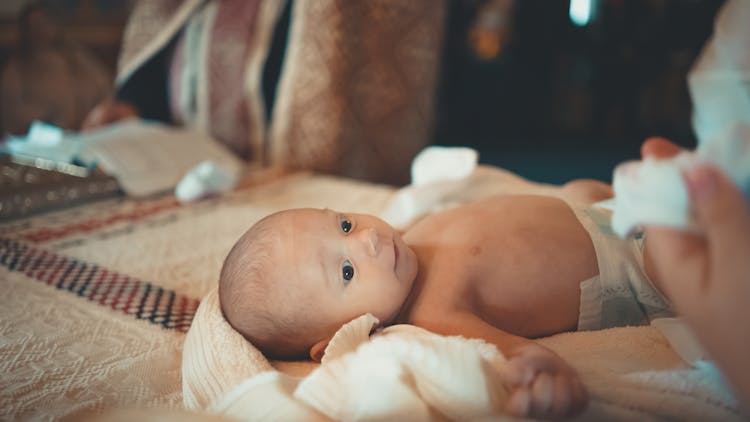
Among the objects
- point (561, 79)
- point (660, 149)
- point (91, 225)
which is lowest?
point (91, 225)

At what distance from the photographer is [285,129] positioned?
6.65ft

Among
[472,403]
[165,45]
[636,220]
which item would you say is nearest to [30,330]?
[472,403]

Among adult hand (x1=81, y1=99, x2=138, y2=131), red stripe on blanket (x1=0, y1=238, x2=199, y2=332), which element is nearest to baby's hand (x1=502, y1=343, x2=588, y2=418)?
red stripe on blanket (x1=0, y1=238, x2=199, y2=332)

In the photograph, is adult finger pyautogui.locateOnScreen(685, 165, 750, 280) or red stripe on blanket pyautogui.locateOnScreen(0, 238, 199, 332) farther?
red stripe on blanket pyautogui.locateOnScreen(0, 238, 199, 332)

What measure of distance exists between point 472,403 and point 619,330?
1.08 ft

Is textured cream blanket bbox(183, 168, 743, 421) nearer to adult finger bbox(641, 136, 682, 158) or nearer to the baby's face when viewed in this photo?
the baby's face

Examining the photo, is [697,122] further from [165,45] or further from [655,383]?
[165,45]

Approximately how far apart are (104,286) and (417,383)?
73 cm

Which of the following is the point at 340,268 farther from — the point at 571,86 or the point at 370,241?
the point at 571,86

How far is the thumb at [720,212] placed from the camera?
49 centimetres

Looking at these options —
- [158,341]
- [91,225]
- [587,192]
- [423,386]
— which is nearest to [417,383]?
[423,386]

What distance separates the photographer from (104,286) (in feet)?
3.49

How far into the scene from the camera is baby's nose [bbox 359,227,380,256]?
78 centimetres

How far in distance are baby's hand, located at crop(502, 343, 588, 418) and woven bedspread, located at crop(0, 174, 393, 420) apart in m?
0.43
